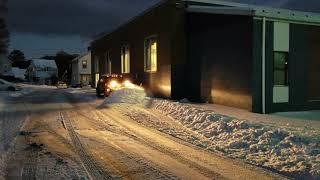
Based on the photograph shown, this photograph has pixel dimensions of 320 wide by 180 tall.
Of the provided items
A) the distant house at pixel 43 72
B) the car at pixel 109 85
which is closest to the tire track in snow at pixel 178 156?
the car at pixel 109 85

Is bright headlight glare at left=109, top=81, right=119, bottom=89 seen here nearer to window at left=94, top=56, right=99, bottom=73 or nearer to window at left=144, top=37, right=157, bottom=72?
window at left=144, top=37, right=157, bottom=72

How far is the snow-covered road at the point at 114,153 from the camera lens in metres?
9.19

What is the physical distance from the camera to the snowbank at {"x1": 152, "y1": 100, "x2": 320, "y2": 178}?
9.99 m

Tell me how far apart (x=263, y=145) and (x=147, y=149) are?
2924mm

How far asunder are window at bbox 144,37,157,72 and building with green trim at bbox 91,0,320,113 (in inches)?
2.8

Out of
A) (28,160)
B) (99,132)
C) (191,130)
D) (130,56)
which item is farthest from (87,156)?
(130,56)

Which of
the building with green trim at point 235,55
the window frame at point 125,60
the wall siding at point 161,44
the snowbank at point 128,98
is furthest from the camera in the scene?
the window frame at point 125,60

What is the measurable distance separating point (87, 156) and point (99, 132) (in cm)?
411

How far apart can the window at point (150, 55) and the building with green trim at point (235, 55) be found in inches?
2.8

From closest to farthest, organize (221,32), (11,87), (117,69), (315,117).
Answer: (315,117) < (221,32) < (117,69) < (11,87)

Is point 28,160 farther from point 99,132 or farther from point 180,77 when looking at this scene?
point 180,77

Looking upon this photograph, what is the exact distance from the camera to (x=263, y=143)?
12352 mm

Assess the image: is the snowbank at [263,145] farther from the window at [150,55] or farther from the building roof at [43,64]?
the building roof at [43,64]

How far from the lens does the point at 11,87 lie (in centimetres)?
5353
